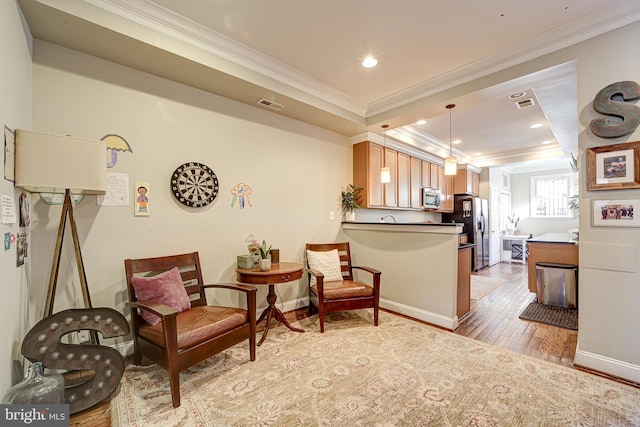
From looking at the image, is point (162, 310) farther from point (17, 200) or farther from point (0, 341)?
point (17, 200)

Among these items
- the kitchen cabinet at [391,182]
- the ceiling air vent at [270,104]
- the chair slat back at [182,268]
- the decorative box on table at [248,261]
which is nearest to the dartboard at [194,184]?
the chair slat back at [182,268]

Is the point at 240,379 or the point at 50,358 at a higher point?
the point at 50,358

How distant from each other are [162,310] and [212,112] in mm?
2086

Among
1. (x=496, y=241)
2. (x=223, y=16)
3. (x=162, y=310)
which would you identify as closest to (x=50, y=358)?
(x=162, y=310)

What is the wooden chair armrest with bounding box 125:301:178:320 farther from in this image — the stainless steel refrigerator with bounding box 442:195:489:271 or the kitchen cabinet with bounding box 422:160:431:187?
the stainless steel refrigerator with bounding box 442:195:489:271

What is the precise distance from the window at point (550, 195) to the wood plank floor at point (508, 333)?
469 centimetres

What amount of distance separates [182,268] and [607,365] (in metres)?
3.68

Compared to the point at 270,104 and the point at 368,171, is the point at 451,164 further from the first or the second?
the point at 270,104

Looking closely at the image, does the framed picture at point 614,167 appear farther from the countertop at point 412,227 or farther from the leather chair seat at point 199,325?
the leather chair seat at point 199,325

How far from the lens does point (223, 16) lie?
2.21 meters

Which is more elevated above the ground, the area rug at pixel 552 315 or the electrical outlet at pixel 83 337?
the electrical outlet at pixel 83 337

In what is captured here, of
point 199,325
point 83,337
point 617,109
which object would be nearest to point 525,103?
point 617,109

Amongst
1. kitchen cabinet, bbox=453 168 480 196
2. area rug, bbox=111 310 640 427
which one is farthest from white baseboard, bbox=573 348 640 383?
kitchen cabinet, bbox=453 168 480 196

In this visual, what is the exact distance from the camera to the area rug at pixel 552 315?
128 inches
